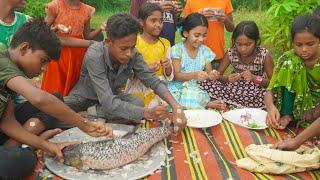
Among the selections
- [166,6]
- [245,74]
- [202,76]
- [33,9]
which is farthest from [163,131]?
[33,9]

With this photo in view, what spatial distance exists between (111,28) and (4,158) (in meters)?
1.19

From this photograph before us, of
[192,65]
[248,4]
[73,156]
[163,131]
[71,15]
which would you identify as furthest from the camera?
[248,4]

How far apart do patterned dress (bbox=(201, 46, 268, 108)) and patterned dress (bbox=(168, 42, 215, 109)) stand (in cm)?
12

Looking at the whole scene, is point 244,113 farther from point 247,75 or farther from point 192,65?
point 192,65

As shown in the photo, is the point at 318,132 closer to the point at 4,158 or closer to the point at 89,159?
the point at 89,159

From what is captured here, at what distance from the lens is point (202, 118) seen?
3297 mm

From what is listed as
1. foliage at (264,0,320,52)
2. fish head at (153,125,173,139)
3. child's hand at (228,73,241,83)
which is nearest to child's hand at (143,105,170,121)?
fish head at (153,125,173,139)

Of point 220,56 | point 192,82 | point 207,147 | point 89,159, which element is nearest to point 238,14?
point 220,56

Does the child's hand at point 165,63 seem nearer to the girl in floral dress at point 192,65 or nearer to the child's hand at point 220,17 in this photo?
the girl in floral dress at point 192,65

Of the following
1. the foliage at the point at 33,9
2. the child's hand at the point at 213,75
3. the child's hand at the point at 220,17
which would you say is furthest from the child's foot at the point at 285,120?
the foliage at the point at 33,9

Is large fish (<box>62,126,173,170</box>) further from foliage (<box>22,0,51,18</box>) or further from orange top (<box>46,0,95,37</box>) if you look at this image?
foliage (<box>22,0,51,18</box>)

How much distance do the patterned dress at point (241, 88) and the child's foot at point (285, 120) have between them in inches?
15.8

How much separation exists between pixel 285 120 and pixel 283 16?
196cm

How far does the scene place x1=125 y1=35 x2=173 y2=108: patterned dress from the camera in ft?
11.9
